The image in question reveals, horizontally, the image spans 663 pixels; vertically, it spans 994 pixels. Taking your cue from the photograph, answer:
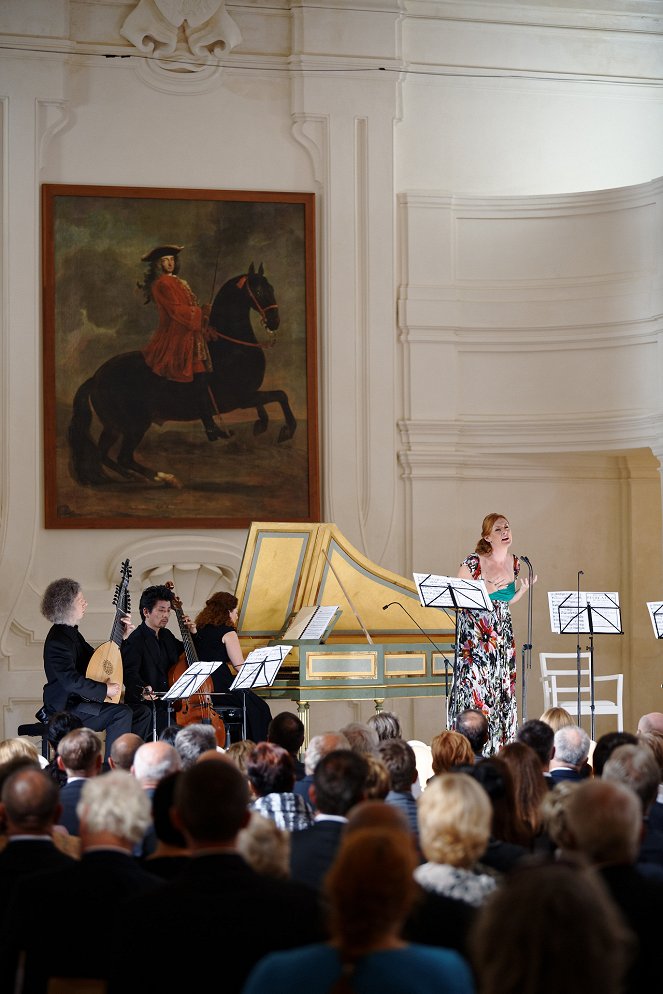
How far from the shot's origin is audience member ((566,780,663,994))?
250 centimetres

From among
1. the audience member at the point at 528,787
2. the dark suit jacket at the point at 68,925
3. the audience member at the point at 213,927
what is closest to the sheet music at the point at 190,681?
the audience member at the point at 528,787

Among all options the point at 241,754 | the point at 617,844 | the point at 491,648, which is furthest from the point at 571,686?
the point at 617,844

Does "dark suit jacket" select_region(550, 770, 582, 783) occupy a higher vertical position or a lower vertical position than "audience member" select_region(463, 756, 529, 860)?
lower

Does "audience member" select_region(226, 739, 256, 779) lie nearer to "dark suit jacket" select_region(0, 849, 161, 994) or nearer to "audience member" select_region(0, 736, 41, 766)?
"audience member" select_region(0, 736, 41, 766)

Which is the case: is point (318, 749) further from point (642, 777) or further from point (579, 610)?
point (579, 610)

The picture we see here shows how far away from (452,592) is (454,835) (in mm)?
4665

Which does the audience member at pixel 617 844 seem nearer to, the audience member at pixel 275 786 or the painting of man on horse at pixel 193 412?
the audience member at pixel 275 786

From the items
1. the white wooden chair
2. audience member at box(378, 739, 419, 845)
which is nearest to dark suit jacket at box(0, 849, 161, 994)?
Result: audience member at box(378, 739, 419, 845)

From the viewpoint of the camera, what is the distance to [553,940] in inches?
63.8

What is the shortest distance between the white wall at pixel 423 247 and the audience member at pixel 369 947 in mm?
9863

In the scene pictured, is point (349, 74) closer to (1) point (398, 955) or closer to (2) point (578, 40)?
(2) point (578, 40)

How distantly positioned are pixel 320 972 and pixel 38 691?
986cm

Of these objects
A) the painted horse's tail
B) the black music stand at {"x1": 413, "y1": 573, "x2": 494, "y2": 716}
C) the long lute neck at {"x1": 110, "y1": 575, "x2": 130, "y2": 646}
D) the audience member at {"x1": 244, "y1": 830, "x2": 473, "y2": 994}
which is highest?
the painted horse's tail

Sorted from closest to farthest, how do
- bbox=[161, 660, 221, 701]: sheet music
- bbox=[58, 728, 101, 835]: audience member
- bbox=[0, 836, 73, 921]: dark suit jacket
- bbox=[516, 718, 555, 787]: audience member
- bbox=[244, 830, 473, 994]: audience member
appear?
1. bbox=[244, 830, 473, 994]: audience member
2. bbox=[0, 836, 73, 921]: dark suit jacket
3. bbox=[58, 728, 101, 835]: audience member
4. bbox=[516, 718, 555, 787]: audience member
5. bbox=[161, 660, 221, 701]: sheet music
